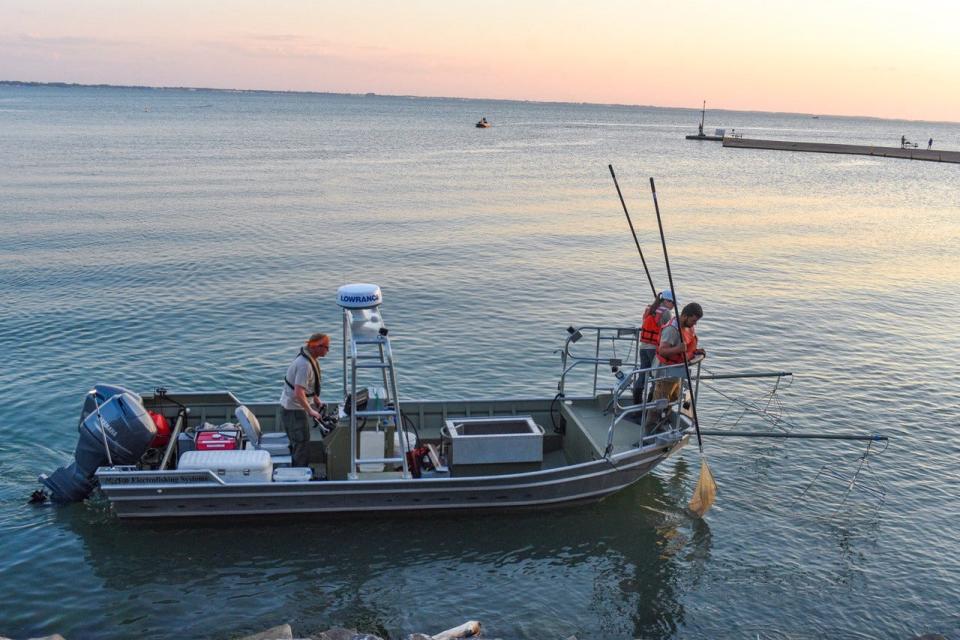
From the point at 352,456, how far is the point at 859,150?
102006 millimetres

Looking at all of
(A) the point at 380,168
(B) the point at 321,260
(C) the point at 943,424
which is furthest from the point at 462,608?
(A) the point at 380,168

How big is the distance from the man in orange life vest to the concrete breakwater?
89096 mm

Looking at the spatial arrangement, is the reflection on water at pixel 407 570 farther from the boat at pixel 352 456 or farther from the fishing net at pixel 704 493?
the boat at pixel 352 456

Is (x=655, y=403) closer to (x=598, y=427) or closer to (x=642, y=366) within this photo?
(x=598, y=427)

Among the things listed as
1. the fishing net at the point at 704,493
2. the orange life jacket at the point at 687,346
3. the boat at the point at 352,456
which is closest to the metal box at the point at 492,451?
the boat at the point at 352,456

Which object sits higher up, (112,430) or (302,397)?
(302,397)

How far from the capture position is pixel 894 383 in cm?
1731

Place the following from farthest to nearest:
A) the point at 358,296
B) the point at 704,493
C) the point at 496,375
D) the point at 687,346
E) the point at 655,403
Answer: the point at 496,375, the point at 704,493, the point at 687,346, the point at 655,403, the point at 358,296

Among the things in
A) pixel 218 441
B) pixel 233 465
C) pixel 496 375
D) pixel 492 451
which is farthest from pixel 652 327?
pixel 218 441

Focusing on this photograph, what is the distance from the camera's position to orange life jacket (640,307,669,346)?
12.5 meters

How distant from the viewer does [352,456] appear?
10.4 metres

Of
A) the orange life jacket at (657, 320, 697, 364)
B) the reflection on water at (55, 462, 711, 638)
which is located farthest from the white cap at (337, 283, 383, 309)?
the orange life jacket at (657, 320, 697, 364)

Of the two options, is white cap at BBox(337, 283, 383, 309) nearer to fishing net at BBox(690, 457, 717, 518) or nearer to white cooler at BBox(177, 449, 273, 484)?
white cooler at BBox(177, 449, 273, 484)

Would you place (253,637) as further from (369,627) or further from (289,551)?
(289,551)
